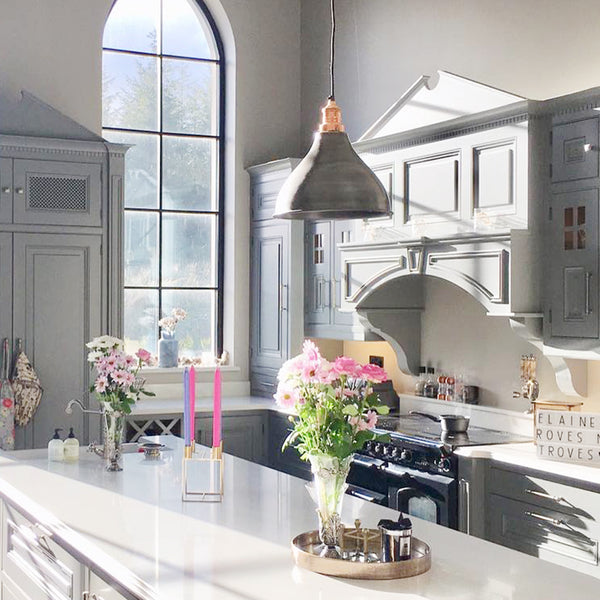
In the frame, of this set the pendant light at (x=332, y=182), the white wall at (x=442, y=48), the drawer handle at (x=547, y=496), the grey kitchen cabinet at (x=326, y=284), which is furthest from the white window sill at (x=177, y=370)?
the pendant light at (x=332, y=182)

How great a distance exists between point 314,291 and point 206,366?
1.10 m

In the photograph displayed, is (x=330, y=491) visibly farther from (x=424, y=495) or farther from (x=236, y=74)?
(x=236, y=74)

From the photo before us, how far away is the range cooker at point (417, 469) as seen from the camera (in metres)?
4.66

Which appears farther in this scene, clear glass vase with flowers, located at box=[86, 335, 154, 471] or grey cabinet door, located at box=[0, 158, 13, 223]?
grey cabinet door, located at box=[0, 158, 13, 223]

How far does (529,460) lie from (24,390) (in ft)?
9.72

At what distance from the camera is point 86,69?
6.56 meters

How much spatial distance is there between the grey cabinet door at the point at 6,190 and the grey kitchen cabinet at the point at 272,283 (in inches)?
70.1

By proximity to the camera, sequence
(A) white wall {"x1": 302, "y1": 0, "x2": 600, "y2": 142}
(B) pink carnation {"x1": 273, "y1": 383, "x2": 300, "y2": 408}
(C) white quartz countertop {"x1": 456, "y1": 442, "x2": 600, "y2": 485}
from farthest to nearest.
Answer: (A) white wall {"x1": 302, "y1": 0, "x2": 600, "y2": 142} → (C) white quartz countertop {"x1": 456, "y1": 442, "x2": 600, "y2": 485} → (B) pink carnation {"x1": 273, "y1": 383, "x2": 300, "y2": 408}

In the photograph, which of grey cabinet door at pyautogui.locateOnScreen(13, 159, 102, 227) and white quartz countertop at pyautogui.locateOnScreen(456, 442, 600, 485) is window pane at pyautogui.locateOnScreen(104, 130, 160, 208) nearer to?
grey cabinet door at pyautogui.locateOnScreen(13, 159, 102, 227)

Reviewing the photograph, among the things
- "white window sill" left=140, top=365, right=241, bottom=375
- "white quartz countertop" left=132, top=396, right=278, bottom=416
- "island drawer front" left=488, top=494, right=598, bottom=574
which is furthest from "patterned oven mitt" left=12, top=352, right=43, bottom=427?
"island drawer front" left=488, top=494, right=598, bottom=574

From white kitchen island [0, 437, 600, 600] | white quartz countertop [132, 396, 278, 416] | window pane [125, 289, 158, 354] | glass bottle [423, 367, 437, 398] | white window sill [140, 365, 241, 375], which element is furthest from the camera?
window pane [125, 289, 158, 354]

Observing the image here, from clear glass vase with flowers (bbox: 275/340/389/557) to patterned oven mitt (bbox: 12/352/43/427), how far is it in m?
3.55

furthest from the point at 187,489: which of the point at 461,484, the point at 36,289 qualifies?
the point at 36,289

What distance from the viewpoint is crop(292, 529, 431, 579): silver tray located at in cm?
229
